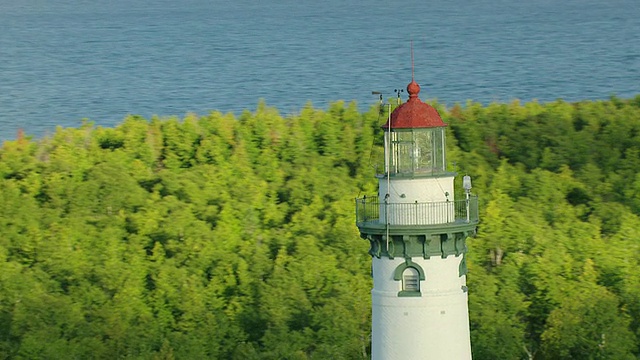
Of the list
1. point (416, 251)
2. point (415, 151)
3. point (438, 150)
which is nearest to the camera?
point (416, 251)

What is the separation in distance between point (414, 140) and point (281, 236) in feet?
72.8

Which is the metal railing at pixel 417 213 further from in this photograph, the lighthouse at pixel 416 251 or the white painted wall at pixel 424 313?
the white painted wall at pixel 424 313

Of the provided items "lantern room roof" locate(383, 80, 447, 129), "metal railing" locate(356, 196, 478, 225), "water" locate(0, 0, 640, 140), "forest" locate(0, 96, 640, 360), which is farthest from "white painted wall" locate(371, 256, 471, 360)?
"water" locate(0, 0, 640, 140)

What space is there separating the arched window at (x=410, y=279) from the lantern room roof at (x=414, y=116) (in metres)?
1.89

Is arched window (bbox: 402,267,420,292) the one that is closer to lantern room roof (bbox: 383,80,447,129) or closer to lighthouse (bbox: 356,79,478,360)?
lighthouse (bbox: 356,79,478,360)

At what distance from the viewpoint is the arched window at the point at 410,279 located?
21.0 meters

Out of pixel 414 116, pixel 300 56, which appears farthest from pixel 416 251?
pixel 300 56

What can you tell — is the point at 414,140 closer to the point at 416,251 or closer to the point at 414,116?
the point at 414,116

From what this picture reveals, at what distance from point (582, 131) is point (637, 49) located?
4029 cm

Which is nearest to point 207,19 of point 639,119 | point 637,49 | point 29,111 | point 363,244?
point 637,49

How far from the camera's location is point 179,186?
48188 mm

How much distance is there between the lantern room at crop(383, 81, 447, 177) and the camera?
838 inches

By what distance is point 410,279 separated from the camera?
21031 millimetres

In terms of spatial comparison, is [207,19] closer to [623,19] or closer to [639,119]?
A: [623,19]
